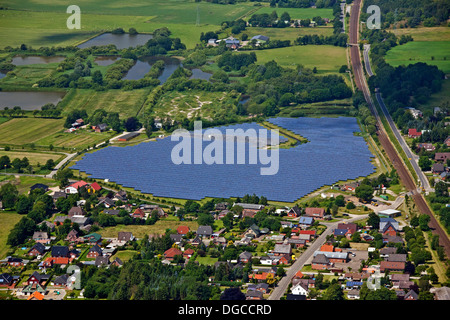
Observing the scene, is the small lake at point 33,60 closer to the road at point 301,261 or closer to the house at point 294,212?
the house at point 294,212

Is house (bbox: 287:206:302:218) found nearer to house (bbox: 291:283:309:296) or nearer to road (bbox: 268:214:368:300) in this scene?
road (bbox: 268:214:368:300)

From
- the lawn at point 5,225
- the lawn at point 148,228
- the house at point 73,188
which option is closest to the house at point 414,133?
the lawn at point 148,228

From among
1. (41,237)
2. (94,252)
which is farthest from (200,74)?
(94,252)

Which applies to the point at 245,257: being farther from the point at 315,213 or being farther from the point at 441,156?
the point at 441,156

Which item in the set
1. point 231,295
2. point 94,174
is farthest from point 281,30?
point 231,295

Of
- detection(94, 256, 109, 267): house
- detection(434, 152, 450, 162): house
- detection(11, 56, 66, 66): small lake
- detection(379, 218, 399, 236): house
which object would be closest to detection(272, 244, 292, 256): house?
detection(379, 218, 399, 236): house

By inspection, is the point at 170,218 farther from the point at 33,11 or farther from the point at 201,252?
the point at 33,11
